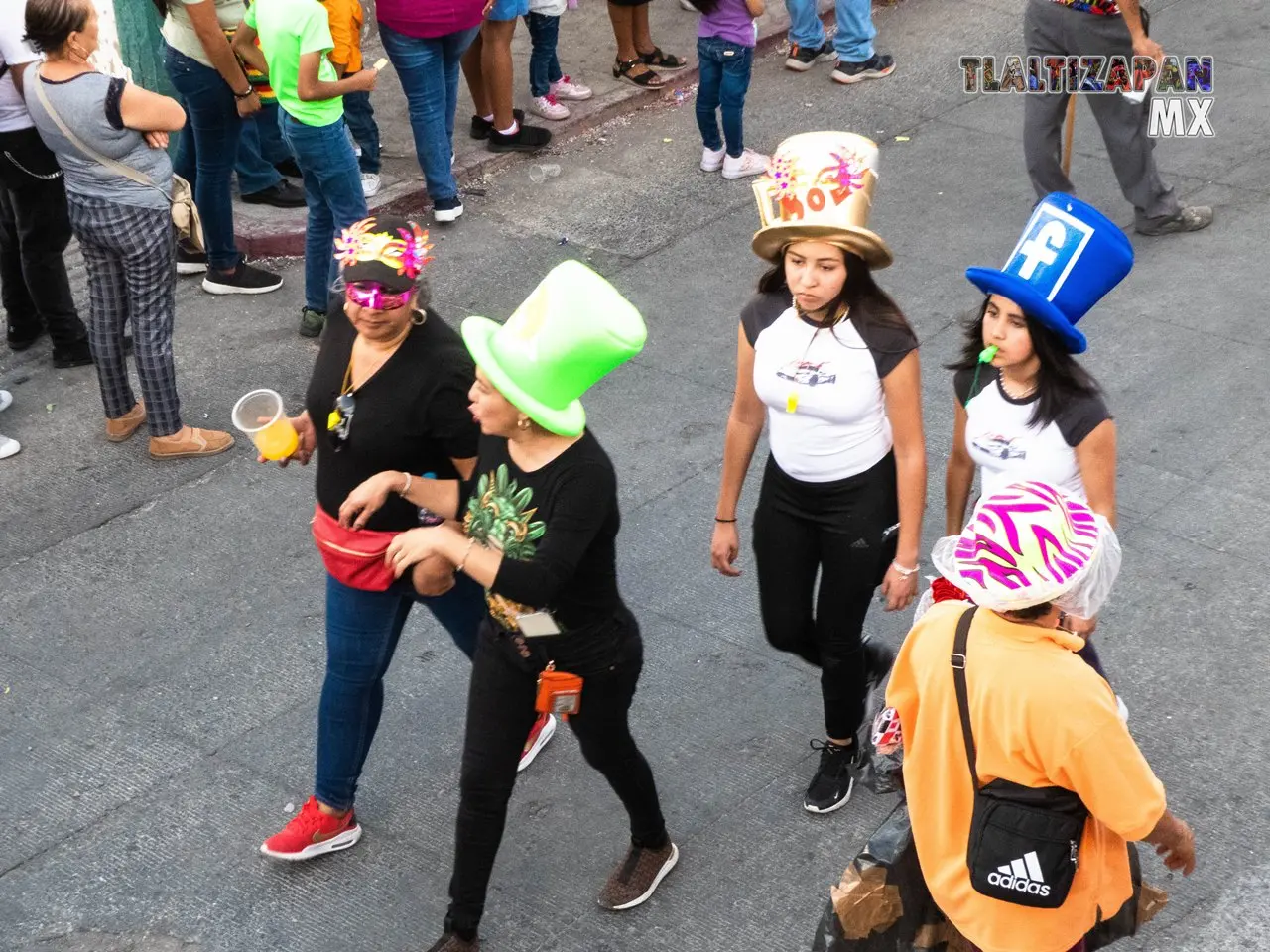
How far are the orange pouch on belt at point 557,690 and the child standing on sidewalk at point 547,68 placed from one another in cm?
669

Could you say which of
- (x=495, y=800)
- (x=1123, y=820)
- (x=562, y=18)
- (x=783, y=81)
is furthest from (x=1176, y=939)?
(x=562, y=18)

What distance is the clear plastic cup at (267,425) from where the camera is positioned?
421 centimetres

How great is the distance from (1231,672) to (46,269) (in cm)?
540

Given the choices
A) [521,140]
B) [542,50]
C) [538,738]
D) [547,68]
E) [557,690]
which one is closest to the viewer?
[557,690]

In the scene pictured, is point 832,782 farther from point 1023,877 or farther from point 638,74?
point 638,74

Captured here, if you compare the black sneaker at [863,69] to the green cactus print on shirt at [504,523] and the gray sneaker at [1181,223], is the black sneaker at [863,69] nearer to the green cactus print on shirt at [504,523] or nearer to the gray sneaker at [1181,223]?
the gray sneaker at [1181,223]

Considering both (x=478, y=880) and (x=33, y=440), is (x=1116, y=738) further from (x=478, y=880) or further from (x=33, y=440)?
(x=33, y=440)

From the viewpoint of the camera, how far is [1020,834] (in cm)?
300

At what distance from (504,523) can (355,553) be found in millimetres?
598

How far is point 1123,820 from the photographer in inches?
115

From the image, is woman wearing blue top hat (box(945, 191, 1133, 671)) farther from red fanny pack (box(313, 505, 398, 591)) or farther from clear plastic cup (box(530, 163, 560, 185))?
clear plastic cup (box(530, 163, 560, 185))

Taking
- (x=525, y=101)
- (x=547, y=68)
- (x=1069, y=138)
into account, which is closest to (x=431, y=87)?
(x=547, y=68)

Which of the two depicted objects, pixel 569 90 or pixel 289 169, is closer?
pixel 289 169

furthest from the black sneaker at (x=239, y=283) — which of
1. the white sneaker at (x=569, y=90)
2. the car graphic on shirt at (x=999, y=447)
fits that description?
the car graphic on shirt at (x=999, y=447)
